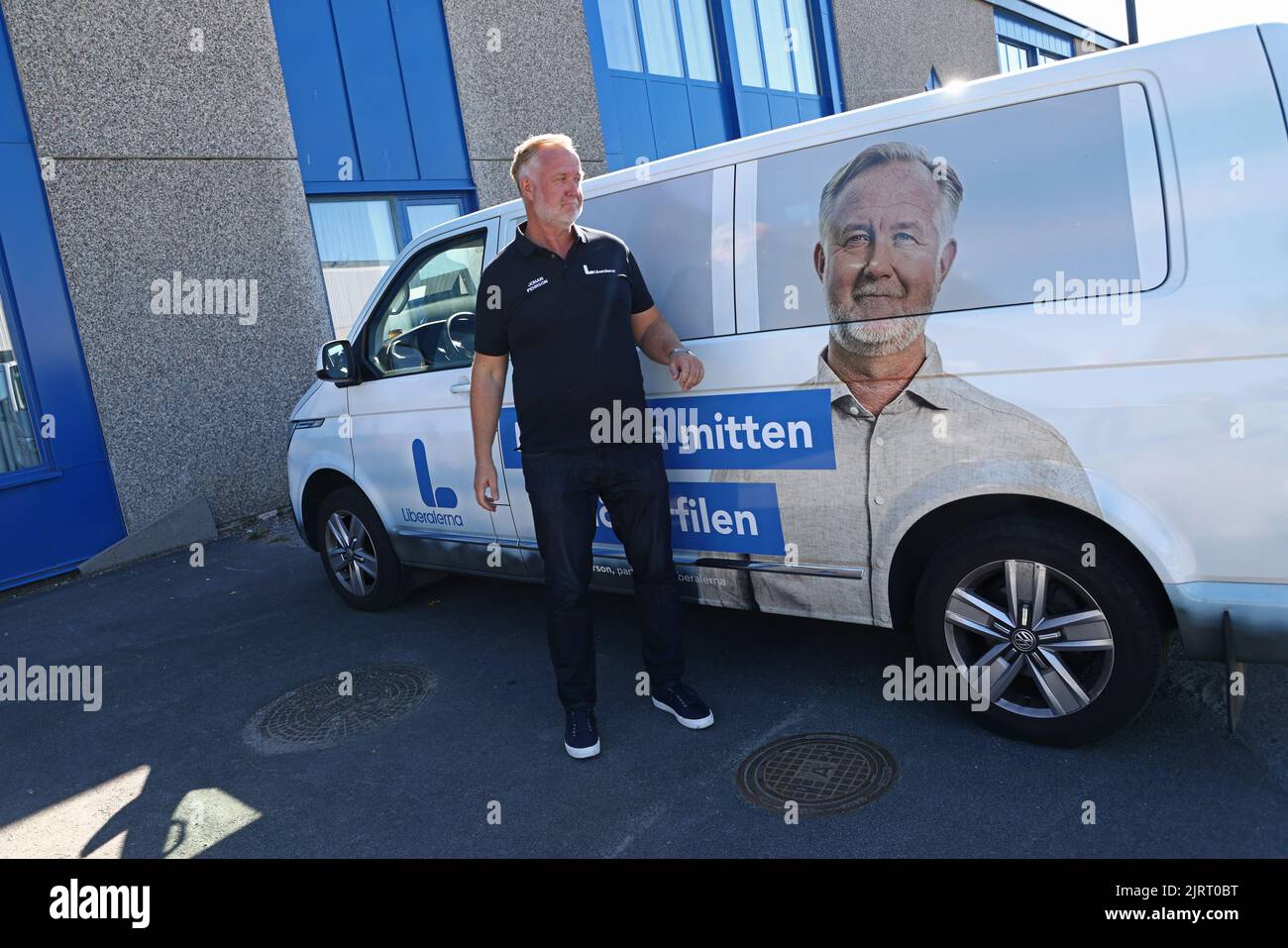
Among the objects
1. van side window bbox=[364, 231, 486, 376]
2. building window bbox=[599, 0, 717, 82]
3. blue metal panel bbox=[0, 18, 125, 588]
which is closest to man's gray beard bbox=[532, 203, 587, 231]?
van side window bbox=[364, 231, 486, 376]

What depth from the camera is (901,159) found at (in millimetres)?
3109

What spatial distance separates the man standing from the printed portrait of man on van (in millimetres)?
483

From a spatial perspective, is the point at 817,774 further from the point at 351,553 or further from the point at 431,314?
the point at 351,553

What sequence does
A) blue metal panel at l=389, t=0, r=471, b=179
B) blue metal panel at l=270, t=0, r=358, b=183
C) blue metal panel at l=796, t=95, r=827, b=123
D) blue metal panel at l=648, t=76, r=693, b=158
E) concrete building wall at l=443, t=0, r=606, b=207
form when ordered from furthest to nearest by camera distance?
1. blue metal panel at l=796, t=95, r=827, b=123
2. blue metal panel at l=648, t=76, r=693, b=158
3. concrete building wall at l=443, t=0, r=606, b=207
4. blue metal panel at l=389, t=0, r=471, b=179
5. blue metal panel at l=270, t=0, r=358, b=183

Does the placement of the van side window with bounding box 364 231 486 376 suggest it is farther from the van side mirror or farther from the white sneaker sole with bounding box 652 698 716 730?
the white sneaker sole with bounding box 652 698 716 730

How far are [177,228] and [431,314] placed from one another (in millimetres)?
4279

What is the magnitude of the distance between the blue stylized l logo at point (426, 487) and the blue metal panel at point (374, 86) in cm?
523

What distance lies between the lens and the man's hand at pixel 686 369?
3.47 metres

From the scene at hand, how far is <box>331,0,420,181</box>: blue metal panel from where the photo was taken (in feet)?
29.3

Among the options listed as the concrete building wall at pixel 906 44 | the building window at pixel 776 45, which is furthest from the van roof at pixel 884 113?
the concrete building wall at pixel 906 44

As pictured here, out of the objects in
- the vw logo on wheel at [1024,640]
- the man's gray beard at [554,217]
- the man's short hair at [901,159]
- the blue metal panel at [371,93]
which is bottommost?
the vw logo on wheel at [1024,640]

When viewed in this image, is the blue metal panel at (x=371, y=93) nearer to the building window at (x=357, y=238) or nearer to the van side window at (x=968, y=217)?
the building window at (x=357, y=238)

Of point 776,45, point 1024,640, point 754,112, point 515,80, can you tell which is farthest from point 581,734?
point 776,45
